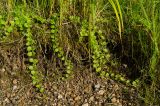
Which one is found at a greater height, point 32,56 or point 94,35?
point 94,35

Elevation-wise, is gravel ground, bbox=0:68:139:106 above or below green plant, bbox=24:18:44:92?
below

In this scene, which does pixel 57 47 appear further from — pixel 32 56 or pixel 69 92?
pixel 69 92

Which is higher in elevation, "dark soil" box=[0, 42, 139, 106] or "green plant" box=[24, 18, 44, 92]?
"green plant" box=[24, 18, 44, 92]

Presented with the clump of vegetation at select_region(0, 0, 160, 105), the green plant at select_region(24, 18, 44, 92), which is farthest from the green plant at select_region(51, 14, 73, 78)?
the green plant at select_region(24, 18, 44, 92)

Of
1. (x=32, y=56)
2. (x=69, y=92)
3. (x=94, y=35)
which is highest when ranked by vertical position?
(x=94, y=35)

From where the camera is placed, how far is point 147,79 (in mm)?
2570

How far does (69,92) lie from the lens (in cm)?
265

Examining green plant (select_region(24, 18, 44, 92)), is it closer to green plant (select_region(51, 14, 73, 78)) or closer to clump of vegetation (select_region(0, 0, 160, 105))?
clump of vegetation (select_region(0, 0, 160, 105))

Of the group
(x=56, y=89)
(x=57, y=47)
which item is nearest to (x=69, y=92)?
(x=56, y=89)

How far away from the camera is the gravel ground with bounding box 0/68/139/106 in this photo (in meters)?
2.59

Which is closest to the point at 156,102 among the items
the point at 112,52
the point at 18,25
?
the point at 112,52

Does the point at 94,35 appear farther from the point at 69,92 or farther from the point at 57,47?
the point at 69,92

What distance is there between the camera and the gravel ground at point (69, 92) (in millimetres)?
2594

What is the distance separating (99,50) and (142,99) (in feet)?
1.32
